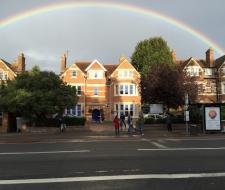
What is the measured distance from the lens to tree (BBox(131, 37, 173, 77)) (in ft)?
229

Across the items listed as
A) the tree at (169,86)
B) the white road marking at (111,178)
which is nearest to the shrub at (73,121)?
the tree at (169,86)

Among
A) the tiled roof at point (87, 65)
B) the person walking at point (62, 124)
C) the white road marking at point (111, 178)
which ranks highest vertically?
the tiled roof at point (87, 65)

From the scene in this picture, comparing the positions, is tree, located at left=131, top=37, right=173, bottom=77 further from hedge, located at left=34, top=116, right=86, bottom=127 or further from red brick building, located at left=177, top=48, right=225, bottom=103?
hedge, located at left=34, top=116, right=86, bottom=127

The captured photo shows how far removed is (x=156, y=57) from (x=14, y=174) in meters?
59.5

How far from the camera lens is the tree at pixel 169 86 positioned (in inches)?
1676

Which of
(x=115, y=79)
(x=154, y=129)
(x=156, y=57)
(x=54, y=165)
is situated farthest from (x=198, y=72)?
(x=54, y=165)

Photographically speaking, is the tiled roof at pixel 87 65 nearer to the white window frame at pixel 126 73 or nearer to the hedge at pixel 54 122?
the white window frame at pixel 126 73

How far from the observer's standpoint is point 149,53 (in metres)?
71.6

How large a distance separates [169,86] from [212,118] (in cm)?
1038

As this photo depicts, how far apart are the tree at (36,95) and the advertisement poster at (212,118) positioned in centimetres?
1347

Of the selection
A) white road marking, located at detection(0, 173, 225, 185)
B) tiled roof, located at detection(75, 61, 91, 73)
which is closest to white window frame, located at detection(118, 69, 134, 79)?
tiled roof, located at detection(75, 61, 91, 73)

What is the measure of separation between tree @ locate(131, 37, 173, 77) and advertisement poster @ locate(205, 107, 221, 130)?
36.8 metres

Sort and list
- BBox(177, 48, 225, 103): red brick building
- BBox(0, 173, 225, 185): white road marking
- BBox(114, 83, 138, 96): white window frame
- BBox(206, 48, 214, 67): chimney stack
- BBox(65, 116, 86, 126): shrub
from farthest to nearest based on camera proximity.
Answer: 1. BBox(206, 48, 214, 67): chimney stack
2. BBox(177, 48, 225, 103): red brick building
3. BBox(114, 83, 138, 96): white window frame
4. BBox(65, 116, 86, 126): shrub
5. BBox(0, 173, 225, 185): white road marking

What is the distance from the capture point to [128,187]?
376 inches
